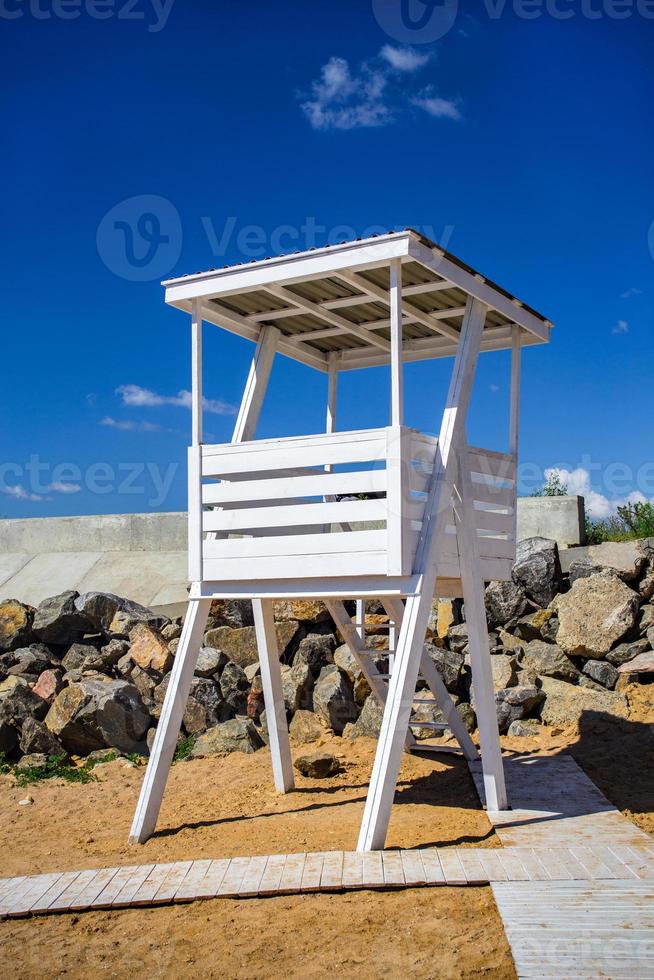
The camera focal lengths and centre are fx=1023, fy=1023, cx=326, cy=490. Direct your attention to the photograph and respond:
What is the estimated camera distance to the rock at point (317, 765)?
424 inches

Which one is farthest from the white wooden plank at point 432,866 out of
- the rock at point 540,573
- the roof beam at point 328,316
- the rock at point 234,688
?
the rock at point 540,573

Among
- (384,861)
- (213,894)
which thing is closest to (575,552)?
(384,861)

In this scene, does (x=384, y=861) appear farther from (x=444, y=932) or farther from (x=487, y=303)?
(x=487, y=303)

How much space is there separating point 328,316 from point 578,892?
5673mm

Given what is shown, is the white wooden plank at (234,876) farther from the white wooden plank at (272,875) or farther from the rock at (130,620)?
the rock at (130,620)

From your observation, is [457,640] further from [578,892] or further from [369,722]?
[578,892]

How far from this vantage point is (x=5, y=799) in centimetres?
1074

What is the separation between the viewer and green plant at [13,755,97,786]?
37.3 feet

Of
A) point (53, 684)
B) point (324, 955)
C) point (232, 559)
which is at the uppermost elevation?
point (232, 559)

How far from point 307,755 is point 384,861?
12.0 ft

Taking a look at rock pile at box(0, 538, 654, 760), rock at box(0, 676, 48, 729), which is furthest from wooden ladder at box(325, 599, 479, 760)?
rock at box(0, 676, 48, 729)

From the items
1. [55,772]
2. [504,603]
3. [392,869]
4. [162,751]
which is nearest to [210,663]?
[55,772]

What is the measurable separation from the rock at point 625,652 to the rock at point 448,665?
6.26 ft

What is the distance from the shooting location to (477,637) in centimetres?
916
